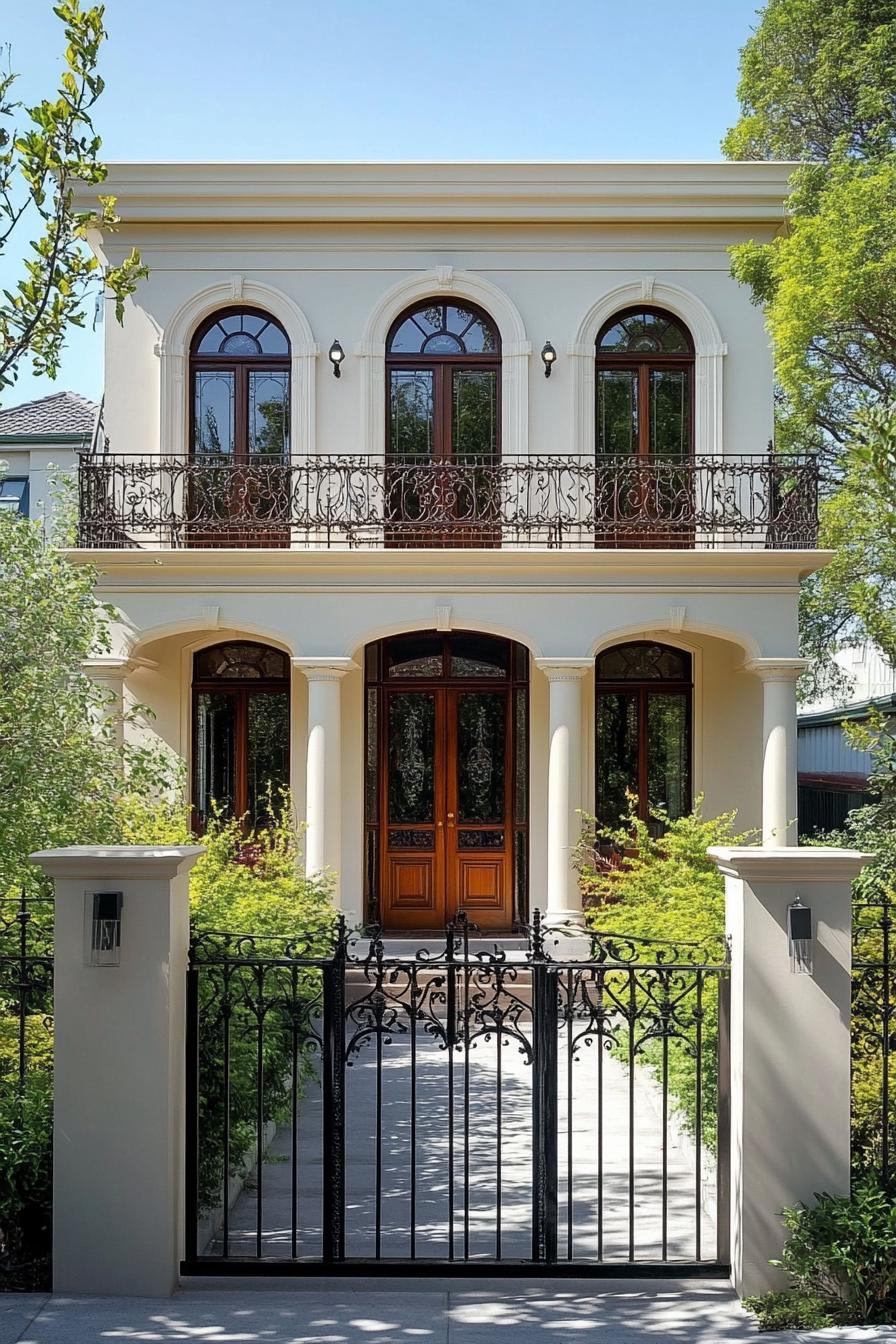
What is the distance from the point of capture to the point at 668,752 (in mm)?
14141

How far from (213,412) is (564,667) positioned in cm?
532

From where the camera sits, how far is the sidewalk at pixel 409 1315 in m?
4.49

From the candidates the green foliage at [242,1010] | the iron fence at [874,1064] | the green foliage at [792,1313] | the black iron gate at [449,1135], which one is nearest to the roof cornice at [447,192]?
the green foliage at [242,1010]

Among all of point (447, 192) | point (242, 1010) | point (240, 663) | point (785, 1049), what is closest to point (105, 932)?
point (242, 1010)

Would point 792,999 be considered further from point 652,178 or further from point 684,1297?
point 652,178

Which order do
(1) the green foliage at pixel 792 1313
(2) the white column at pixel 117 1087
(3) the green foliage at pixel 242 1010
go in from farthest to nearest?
(3) the green foliage at pixel 242 1010, (2) the white column at pixel 117 1087, (1) the green foliage at pixel 792 1313

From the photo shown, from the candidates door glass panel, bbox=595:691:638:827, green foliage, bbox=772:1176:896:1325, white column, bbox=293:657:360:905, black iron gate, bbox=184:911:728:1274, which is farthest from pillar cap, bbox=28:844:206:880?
door glass panel, bbox=595:691:638:827

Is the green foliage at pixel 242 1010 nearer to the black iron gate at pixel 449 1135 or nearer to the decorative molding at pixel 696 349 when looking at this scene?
the black iron gate at pixel 449 1135

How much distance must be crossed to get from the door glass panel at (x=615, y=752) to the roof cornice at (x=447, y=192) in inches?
227

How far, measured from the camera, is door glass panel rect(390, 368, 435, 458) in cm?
1369

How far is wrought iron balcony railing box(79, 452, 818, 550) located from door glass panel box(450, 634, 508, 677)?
145 centimetres

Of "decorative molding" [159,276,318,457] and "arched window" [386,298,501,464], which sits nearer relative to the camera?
"decorative molding" [159,276,318,457]

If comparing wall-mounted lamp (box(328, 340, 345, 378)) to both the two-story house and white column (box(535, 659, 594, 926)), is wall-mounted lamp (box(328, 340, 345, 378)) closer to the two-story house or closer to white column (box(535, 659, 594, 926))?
the two-story house

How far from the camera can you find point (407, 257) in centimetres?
1335
